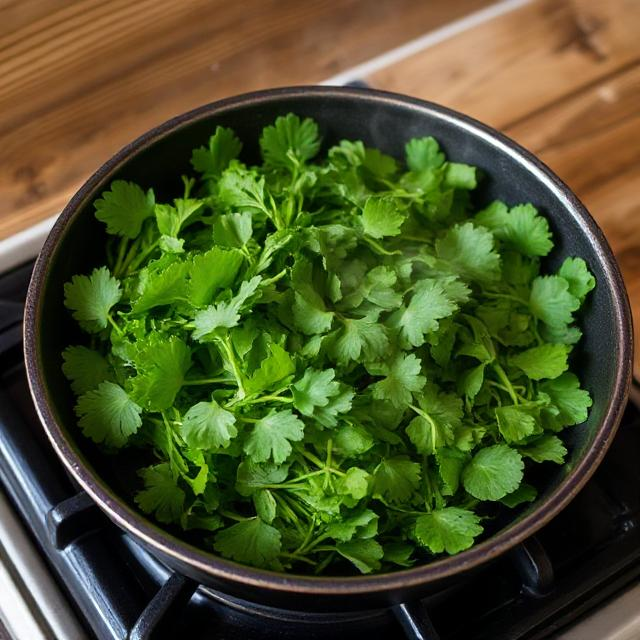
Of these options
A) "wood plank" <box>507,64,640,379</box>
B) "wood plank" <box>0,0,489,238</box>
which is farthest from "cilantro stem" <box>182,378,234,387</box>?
"wood plank" <box>507,64,640,379</box>

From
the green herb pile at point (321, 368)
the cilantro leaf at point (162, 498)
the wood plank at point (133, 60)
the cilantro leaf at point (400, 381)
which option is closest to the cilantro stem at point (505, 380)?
the green herb pile at point (321, 368)

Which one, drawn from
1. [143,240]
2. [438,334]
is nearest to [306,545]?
[438,334]

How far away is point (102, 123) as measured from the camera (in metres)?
1.24

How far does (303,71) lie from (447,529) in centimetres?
79

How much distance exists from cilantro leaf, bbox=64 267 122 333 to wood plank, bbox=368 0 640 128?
1.84 feet

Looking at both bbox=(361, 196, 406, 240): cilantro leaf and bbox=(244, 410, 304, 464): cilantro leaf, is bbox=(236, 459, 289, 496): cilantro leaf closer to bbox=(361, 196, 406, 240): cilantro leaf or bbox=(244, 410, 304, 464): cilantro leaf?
bbox=(244, 410, 304, 464): cilantro leaf

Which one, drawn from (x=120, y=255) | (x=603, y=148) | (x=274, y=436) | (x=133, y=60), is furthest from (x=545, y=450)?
(x=133, y=60)

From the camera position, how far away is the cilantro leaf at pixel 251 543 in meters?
0.74

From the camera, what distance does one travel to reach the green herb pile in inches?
29.6

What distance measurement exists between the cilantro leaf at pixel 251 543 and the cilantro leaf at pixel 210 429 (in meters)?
0.08

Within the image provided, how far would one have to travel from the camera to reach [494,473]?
79cm

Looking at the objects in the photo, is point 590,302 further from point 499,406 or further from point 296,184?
point 296,184

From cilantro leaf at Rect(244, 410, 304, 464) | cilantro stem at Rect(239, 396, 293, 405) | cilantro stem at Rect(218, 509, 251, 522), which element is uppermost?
cilantro stem at Rect(239, 396, 293, 405)

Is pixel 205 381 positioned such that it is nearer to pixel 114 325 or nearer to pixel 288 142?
pixel 114 325
